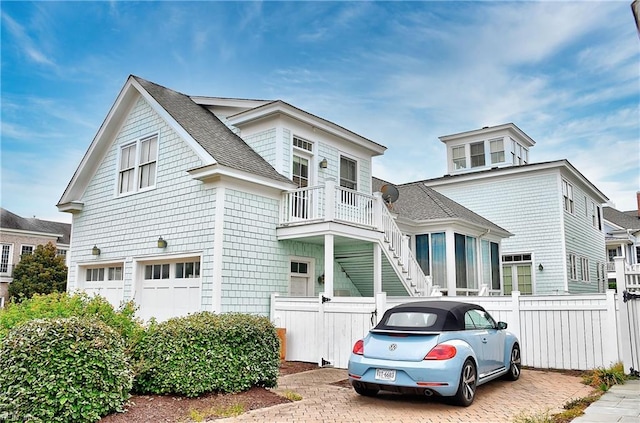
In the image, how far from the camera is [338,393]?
8.23 m

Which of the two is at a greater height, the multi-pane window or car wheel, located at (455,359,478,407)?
the multi-pane window

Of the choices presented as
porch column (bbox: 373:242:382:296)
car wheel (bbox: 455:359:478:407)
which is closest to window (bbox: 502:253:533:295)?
porch column (bbox: 373:242:382:296)

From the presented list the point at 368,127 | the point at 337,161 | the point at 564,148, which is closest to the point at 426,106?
the point at 368,127

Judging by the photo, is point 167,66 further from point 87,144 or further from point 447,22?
point 447,22

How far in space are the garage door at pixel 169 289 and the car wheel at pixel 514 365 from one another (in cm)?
755

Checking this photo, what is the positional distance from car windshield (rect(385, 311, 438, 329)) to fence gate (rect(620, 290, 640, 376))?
4506mm

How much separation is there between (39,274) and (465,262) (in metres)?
29.4

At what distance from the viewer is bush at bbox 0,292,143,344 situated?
25.4ft

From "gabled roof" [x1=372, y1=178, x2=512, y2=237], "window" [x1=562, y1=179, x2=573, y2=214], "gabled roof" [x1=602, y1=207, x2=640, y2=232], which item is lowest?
"gabled roof" [x1=372, y1=178, x2=512, y2=237]

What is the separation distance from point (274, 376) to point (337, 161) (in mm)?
9294

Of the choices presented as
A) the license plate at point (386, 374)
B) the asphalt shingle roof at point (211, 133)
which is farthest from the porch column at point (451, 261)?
the license plate at point (386, 374)

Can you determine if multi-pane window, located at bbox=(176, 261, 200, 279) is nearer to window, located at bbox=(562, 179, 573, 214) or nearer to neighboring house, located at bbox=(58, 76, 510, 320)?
neighboring house, located at bbox=(58, 76, 510, 320)

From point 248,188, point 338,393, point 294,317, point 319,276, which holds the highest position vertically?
point 248,188

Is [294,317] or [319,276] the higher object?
[319,276]
